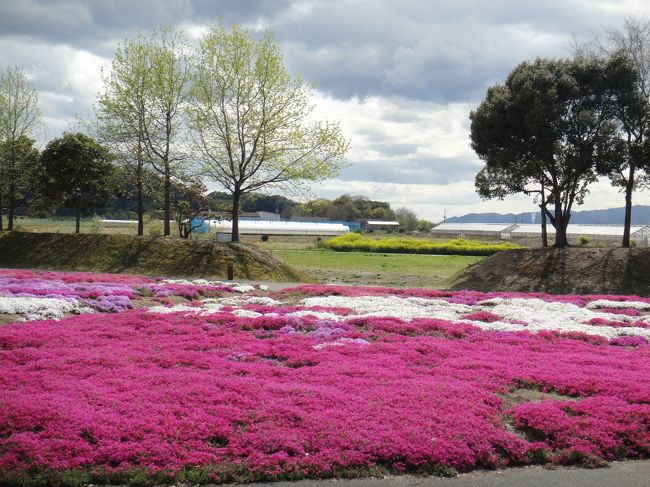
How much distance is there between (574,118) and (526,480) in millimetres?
34807

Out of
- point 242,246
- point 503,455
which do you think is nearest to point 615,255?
point 242,246

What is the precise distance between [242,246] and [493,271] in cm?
1726

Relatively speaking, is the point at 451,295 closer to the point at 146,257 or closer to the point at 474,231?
the point at 146,257

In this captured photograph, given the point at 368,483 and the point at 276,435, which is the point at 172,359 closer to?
the point at 276,435

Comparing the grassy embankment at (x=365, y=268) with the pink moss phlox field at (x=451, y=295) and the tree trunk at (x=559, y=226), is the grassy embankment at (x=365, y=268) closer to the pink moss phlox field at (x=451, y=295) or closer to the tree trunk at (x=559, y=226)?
the tree trunk at (x=559, y=226)

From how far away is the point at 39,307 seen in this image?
18.9 metres

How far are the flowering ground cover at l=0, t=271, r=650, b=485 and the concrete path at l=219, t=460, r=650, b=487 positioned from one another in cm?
20

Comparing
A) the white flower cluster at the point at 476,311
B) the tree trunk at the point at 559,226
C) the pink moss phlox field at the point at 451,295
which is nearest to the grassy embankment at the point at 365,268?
the tree trunk at the point at 559,226

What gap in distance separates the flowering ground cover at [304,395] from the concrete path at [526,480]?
20cm

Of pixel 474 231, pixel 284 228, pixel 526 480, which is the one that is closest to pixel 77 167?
pixel 526 480

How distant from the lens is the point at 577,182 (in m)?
40.2

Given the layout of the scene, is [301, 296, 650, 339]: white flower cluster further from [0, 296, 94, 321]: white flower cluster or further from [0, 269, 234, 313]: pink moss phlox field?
[0, 296, 94, 321]: white flower cluster

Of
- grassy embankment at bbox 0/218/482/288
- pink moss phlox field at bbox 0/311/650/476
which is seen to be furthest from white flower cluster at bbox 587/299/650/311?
grassy embankment at bbox 0/218/482/288

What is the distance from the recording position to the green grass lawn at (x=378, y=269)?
129 ft
